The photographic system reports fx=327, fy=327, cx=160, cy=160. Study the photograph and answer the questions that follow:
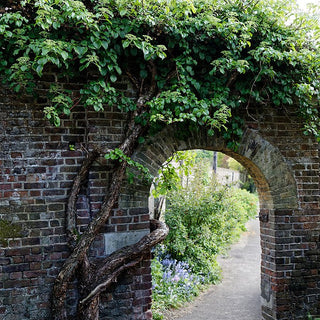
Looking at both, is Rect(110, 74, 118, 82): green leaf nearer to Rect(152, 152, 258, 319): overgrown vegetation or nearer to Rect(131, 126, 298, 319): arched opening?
Rect(131, 126, 298, 319): arched opening

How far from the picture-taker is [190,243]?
7.62 metres

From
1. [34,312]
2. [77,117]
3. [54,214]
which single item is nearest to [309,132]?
[77,117]

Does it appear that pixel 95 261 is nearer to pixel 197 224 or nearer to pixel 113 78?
pixel 113 78

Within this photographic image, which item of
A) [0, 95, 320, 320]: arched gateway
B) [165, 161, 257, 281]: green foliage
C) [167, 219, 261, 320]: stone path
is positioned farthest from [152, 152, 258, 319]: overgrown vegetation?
[0, 95, 320, 320]: arched gateway

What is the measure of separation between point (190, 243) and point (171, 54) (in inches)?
195

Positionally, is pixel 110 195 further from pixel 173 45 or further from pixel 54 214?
pixel 173 45

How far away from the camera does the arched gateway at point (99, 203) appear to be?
342 cm

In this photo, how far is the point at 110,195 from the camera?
3578mm

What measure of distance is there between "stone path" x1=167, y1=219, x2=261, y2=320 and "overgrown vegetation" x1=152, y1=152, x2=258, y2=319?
0.27m

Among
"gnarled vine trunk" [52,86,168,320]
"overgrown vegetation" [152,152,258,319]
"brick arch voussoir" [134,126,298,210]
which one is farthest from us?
"overgrown vegetation" [152,152,258,319]

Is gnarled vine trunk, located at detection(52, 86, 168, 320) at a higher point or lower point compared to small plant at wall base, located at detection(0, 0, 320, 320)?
lower

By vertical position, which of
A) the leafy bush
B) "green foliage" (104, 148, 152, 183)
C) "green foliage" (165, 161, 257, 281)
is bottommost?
the leafy bush

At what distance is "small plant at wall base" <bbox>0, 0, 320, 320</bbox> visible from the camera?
10.7ft

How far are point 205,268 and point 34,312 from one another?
4.95m
